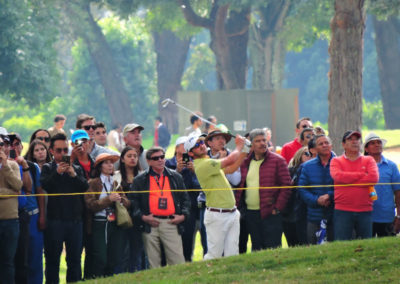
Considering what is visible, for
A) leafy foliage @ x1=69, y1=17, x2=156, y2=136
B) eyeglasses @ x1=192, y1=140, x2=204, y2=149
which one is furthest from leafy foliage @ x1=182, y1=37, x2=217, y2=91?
eyeglasses @ x1=192, y1=140, x2=204, y2=149

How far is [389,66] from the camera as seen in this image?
159ft

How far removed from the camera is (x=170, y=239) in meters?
12.1

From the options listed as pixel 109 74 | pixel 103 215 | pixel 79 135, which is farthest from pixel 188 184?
pixel 109 74

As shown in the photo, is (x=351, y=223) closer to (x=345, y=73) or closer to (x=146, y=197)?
(x=146, y=197)

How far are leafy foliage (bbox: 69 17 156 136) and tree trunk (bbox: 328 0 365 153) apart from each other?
141 ft

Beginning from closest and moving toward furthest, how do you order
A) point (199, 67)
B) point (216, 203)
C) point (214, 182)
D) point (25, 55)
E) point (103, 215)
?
point (214, 182), point (216, 203), point (103, 215), point (25, 55), point (199, 67)

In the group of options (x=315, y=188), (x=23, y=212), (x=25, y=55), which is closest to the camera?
(x=23, y=212)

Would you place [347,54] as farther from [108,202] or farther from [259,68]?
[259,68]

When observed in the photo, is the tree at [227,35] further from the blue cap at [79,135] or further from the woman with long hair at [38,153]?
the woman with long hair at [38,153]

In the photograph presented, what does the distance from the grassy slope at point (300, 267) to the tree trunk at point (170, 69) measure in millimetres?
44691

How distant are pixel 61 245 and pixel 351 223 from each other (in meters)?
3.52

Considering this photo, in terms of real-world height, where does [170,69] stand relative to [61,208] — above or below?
above

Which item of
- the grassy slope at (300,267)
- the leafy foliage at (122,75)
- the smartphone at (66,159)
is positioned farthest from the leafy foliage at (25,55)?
the leafy foliage at (122,75)

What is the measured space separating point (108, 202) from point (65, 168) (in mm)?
803
